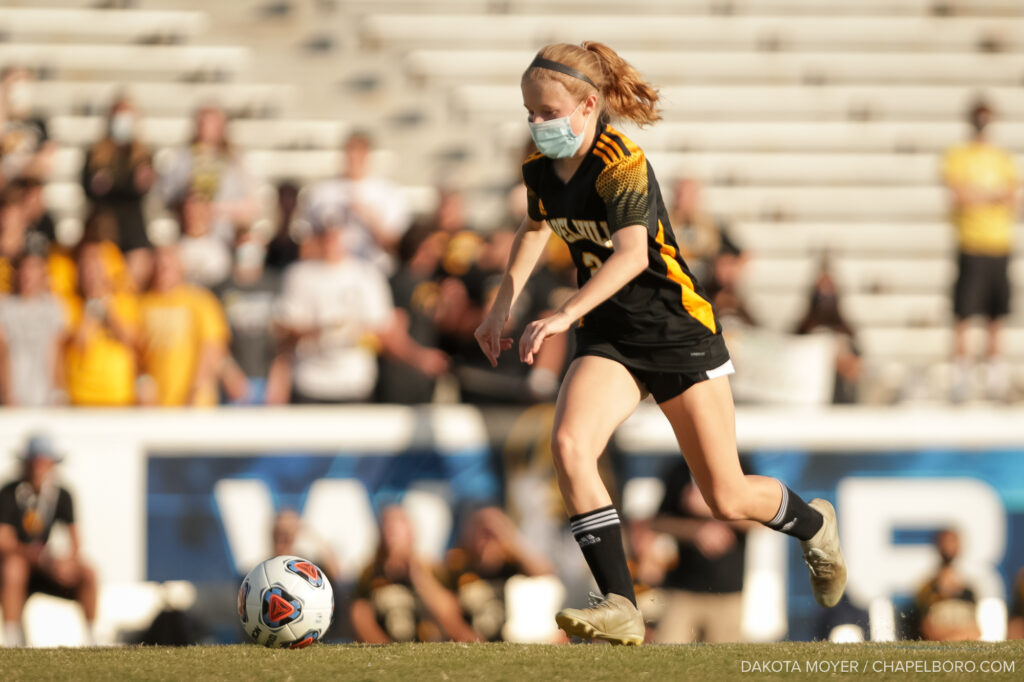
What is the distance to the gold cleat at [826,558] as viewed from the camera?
585cm

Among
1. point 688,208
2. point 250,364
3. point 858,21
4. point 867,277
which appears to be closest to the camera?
point 250,364

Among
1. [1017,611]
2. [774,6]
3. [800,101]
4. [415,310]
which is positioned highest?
[774,6]

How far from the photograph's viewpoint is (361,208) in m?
10.3

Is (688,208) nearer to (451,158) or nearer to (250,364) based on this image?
(250,364)

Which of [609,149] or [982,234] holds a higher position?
[609,149]

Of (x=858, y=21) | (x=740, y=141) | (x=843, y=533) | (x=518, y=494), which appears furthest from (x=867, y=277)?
(x=518, y=494)

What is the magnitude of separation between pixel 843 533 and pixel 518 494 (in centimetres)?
200

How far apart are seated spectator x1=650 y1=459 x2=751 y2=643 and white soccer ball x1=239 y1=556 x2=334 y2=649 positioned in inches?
132

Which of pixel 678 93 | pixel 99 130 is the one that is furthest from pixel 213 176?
pixel 678 93

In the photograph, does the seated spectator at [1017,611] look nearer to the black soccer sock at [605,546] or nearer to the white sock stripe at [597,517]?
the black soccer sock at [605,546]

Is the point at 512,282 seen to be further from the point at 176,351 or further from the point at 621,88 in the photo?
the point at 176,351

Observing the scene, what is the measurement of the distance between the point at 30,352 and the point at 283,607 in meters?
4.19

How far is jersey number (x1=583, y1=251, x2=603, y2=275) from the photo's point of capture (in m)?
5.28

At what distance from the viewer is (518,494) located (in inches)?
345
